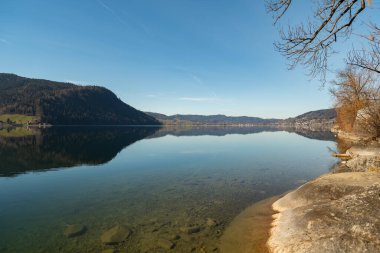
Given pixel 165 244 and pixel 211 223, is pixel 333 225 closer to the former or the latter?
pixel 211 223

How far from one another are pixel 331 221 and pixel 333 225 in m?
0.42

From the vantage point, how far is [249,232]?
62.0 ft

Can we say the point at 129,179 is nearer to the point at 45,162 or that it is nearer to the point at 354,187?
the point at 45,162

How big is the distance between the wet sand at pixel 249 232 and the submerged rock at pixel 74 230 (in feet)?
33.9

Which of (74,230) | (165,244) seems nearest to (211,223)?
(165,244)

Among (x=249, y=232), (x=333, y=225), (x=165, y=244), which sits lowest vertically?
(x=165, y=244)

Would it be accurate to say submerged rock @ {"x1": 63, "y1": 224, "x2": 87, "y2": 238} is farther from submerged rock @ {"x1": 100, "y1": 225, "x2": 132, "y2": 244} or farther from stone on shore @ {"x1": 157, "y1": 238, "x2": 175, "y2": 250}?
stone on shore @ {"x1": 157, "y1": 238, "x2": 175, "y2": 250}

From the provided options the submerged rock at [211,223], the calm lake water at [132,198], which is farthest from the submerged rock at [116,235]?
the submerged rock at [211,223]

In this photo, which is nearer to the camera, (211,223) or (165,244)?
(165,244)

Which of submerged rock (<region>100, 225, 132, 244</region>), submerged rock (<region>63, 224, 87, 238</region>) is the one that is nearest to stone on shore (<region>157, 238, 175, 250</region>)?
submerged rock (<region>100, 225, 132, 244</region>)

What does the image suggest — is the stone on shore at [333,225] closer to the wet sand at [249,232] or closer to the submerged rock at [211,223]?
the wet sand at [249,232]

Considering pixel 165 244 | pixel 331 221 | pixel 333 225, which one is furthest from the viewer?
pixel 165 244

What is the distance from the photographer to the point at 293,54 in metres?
12.2

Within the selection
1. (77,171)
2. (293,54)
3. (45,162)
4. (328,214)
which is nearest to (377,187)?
(328,214)
